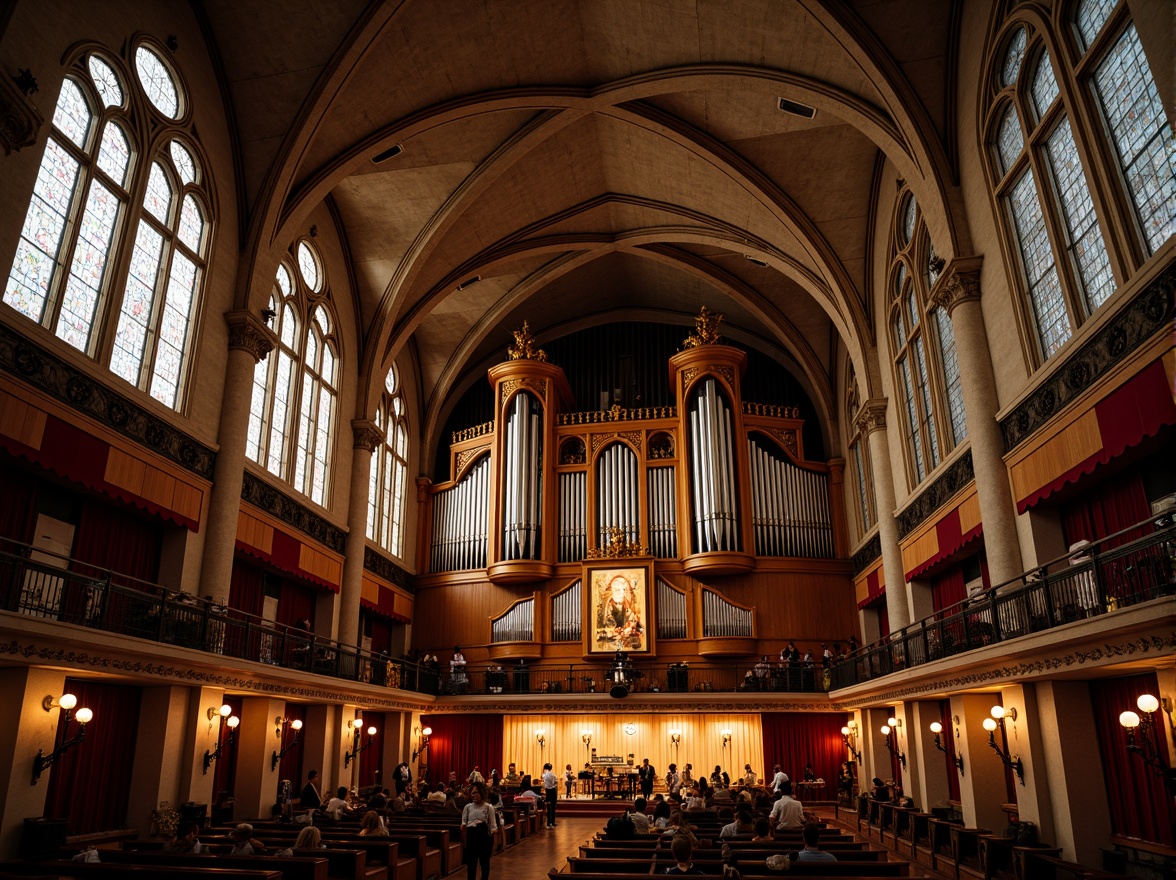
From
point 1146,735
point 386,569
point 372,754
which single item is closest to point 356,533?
point 386,569

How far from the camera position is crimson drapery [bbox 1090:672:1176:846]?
10.6 m

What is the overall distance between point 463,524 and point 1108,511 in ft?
66.0

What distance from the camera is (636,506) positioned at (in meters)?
27.3

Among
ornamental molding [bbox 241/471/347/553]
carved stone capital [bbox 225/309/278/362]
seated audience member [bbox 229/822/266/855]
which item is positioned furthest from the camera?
ornamental molding [bbox 241/471/347/553]

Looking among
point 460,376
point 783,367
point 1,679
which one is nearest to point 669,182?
point 783,367

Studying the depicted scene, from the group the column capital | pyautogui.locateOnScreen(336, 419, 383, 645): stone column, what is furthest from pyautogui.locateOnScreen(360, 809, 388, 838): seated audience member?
the column capital

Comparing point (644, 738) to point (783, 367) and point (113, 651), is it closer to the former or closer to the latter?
point (783, 367)

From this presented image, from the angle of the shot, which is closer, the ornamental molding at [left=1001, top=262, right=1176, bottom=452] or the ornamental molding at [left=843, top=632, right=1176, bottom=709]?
the ornamental molding at [left=843, top=632, right=1176, bottom=709]

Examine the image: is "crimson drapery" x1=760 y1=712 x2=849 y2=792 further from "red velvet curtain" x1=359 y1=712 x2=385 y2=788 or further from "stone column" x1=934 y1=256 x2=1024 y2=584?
"stone column" x1=934 y1=256 x2=1024 y2=584

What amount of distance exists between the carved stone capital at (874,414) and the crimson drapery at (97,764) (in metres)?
16.8

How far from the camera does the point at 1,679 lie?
11141mm

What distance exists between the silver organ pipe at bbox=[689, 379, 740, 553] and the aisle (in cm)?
901

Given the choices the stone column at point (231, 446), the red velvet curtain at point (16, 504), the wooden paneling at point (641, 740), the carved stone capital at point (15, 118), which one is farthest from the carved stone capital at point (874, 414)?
the carved stone capital at point (15, 118)

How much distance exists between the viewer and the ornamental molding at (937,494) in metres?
16.0
